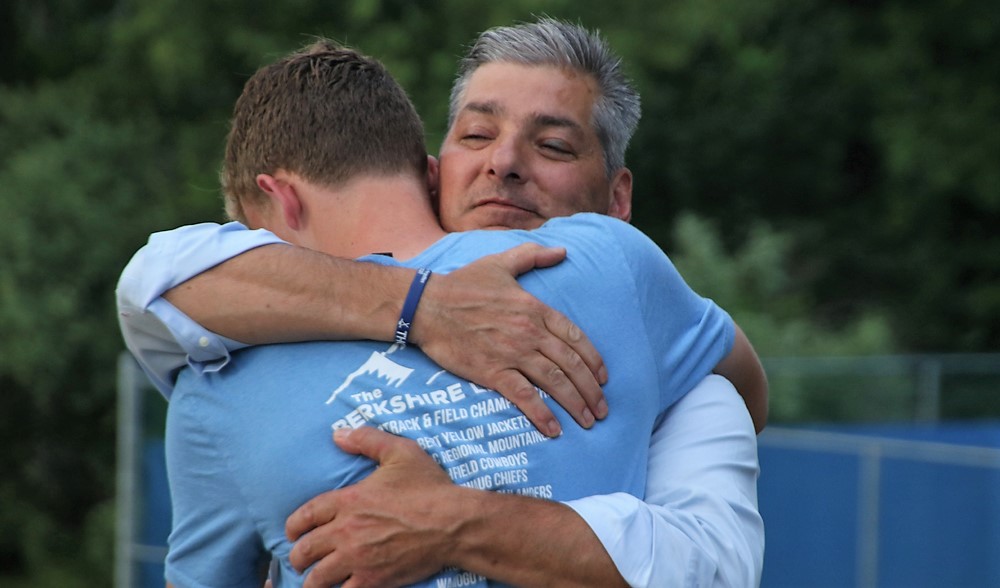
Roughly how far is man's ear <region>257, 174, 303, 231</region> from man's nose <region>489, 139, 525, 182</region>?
506mm

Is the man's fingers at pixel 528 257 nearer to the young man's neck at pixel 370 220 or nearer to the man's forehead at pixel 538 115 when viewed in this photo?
the young man's neck at pixel 370 220

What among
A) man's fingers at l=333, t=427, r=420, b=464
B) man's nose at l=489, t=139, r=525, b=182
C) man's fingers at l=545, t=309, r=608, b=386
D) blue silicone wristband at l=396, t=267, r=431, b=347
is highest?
man's nose at l=489, t=139, r=525, b=182

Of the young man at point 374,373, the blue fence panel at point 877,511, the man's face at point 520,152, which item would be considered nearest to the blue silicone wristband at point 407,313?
the young man at point 374,373

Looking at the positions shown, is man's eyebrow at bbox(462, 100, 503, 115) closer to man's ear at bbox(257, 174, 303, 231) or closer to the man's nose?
the man's nose

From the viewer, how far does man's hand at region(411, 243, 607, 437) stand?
2.35 m

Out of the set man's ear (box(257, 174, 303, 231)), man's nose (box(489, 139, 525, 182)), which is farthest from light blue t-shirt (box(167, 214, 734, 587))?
man's nose (box(489, 139, 525, 182))

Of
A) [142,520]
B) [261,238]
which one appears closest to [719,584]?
[261,238]

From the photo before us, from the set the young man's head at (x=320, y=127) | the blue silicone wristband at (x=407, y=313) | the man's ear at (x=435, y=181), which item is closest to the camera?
the blue silicone wristband at (x=407, y=313)

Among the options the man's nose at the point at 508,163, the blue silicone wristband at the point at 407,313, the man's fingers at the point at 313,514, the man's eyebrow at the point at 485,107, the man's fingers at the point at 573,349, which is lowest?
the man's fingers at the point at 313,514

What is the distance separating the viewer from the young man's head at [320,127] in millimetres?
2615

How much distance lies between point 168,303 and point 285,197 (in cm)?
33

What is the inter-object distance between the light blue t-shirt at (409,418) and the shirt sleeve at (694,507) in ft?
0.22

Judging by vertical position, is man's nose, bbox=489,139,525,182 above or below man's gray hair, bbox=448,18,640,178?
below

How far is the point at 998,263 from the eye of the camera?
21.1m
